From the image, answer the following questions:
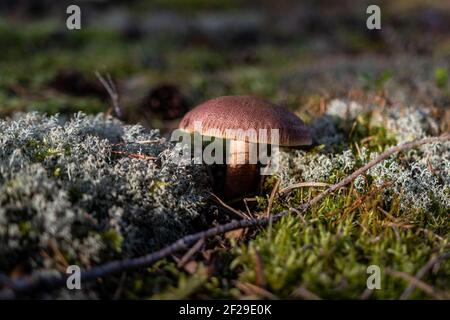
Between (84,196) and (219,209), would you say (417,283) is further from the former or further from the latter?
(84,196)

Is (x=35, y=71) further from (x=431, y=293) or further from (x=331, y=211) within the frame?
(x=431, y=293)

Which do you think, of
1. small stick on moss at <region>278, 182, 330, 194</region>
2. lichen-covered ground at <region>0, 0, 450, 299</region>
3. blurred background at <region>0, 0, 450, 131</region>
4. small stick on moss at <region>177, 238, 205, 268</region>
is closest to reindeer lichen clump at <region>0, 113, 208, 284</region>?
lichen-covered ground at <region>0, 0, 450, 299</region>

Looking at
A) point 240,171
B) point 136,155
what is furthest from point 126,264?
point 240,171

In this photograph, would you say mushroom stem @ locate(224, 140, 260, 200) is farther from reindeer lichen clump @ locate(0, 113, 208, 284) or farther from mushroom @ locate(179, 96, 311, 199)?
reindeer lichen clump @ locate(0, 113, 208, 284)

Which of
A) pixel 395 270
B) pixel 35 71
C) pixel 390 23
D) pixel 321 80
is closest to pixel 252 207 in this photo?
pixel 395 270

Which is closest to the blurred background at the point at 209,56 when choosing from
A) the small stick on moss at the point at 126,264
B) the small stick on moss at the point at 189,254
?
the small stick on moss at the point at 126,264

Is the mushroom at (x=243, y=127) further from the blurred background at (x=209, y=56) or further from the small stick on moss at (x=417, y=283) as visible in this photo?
the blurred background at (x=209, y=56)
